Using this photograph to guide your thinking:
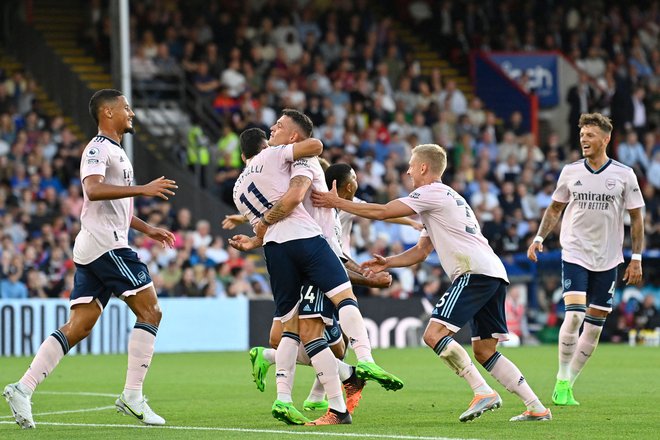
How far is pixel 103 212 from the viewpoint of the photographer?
10.2m

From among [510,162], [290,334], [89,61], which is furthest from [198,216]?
[290,334]

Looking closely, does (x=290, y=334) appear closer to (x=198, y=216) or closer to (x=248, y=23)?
(x=198, y=216)

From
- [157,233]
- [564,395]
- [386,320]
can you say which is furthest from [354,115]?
[157,233]

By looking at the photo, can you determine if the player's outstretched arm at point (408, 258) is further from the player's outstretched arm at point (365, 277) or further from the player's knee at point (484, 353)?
the player's knee at point (484, 353)

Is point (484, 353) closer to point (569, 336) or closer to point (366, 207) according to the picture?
point (366, 207)

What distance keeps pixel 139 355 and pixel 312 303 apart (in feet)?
4.52

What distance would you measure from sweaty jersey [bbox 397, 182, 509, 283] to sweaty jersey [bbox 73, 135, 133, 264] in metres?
2.16

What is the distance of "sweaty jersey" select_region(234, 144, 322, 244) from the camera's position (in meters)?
10.1

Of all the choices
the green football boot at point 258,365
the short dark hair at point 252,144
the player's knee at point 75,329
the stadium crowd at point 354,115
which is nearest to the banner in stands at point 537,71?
the stadium crowd at point 354,115

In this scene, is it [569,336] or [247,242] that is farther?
[569,336]

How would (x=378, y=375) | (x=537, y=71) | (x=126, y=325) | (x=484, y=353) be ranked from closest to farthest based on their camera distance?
(x=378, y=375), (x=484, y=353), (x=126, y=325), (x=537, y=71)

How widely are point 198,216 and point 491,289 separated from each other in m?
16.6

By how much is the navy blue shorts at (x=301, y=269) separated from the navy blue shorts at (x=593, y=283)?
10.1ft

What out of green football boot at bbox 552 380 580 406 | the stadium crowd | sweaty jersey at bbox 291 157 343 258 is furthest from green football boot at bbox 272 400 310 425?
the stadium crowd
